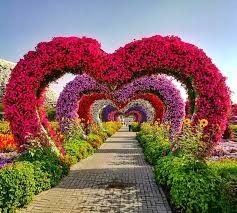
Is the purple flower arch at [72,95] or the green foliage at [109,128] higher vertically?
the purple flower arch at [72,95]

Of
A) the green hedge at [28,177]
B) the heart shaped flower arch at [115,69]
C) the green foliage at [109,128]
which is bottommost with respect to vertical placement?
the green hedge at [28,177]

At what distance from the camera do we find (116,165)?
16328mm

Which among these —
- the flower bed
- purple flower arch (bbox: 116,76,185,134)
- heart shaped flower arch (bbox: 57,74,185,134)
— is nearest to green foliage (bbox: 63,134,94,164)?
the flower bed

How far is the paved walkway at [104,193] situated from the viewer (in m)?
9.06

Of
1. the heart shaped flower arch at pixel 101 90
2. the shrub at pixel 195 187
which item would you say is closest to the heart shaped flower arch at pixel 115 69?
the shrub at pixel 195 187

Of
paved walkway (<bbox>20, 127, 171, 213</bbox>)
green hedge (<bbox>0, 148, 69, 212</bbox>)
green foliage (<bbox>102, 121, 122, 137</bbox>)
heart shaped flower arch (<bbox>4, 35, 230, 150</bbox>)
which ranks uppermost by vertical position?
heart shaped flower arch (<bbox>4, 35, 230, 150</bbox>)

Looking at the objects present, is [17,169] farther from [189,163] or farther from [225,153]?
[225,153]

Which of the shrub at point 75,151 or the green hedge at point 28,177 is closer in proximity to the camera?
the green hedge at point 28,177

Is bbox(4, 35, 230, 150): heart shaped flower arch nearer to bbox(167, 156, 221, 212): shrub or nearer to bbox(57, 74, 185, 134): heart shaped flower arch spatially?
bbox(167, 156, 221, 212): shrub

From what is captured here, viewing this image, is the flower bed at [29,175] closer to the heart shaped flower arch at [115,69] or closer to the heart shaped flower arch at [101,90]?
the heart shaped flower arch at [115,69]

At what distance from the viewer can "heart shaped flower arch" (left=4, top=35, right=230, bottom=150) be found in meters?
12.5

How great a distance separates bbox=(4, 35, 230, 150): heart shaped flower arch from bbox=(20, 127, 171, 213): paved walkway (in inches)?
87.9

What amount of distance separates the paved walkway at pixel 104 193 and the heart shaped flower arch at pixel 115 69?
2.23m

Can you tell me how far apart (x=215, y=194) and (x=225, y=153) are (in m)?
9.74
